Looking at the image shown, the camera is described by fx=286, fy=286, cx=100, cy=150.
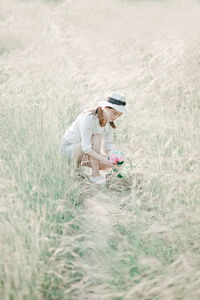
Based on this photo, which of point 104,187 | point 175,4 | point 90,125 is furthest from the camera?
point 175,4

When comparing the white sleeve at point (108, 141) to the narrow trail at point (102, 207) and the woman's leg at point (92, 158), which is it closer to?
the woman's leg at point (92, 158)

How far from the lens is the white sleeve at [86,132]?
2.80 metres

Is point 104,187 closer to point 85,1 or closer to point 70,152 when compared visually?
point 70,152

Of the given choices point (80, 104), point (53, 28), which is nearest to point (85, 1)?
point (53, 28)

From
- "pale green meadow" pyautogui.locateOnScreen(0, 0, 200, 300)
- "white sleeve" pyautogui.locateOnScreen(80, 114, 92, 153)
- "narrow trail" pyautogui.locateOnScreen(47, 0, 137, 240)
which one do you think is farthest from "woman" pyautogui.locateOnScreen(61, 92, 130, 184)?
"pale green meadow" pyautogui.locateOnScreen(0, 0, 200, 300)

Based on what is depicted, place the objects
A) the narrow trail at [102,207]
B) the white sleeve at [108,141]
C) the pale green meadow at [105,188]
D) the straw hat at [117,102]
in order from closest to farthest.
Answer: the pale green meadow at [105,188] < the narrow trail at [102,207] < the straw hat at [117,102] < the white sleeve at [108,141]

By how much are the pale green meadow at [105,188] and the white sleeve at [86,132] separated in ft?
0.89

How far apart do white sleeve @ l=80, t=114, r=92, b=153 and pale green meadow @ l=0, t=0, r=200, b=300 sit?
273 millimetres

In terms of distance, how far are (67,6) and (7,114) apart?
41.3ft

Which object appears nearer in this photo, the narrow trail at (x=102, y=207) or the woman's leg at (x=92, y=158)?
the narrow trail at (x=102, y=207)

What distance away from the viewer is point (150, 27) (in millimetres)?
7691

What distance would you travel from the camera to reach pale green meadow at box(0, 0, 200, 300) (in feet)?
5.19

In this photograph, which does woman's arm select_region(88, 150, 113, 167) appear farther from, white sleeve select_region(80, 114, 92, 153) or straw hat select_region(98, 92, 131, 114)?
straw hat select_region(98, 92, 131, 114)

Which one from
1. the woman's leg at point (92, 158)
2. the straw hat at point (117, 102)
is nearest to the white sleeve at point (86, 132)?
the woman's leg at point (92, 158)
